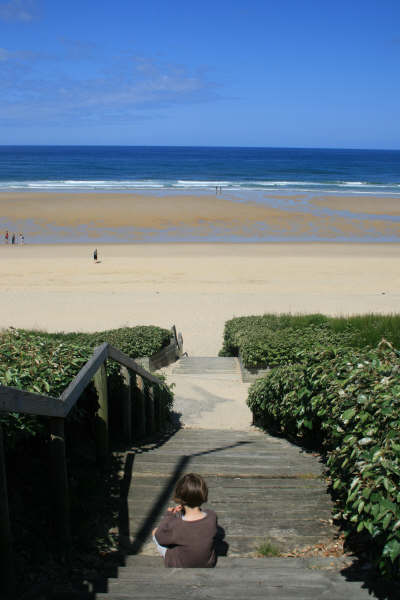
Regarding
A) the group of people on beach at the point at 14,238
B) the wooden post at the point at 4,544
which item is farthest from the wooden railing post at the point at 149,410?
the group of people on beach at the point at 14,238

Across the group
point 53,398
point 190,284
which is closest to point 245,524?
point 53,398

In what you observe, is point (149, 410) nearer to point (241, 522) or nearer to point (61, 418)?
point (241, 522)

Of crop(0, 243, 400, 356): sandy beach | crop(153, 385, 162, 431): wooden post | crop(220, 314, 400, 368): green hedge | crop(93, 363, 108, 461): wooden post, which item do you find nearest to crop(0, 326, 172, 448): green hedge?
crop(93, 363, 108, 461): wooden post

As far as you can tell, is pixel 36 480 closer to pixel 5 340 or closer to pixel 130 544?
pixel 130 544

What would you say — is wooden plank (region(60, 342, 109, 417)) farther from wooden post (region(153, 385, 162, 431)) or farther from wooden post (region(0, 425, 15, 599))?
wooden post (region(153, 385, 162, 431))

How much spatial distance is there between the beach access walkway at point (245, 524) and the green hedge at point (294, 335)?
4469 mm

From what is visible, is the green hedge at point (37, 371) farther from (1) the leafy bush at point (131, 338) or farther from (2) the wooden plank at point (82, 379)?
(1) the leafy bush at point (131, 338)

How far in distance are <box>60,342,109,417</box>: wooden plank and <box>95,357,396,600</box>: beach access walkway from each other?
985 millimetres

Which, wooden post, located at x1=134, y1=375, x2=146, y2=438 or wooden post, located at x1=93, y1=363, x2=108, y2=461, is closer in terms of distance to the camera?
wooden post, located at x1=93, y1=363, x2=108, y2=461

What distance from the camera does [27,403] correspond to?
9.29 feet

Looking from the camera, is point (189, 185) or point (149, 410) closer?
point (149, 410)

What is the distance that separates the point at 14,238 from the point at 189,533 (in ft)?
104

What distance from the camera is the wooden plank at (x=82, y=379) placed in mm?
3477

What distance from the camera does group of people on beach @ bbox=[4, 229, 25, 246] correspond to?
3233 centimetres
